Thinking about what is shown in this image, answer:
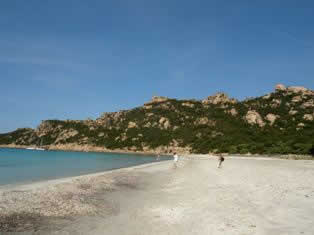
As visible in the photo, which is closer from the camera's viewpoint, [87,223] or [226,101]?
[87,223]

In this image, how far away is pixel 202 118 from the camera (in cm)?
14462

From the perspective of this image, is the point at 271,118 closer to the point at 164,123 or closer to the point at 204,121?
the point at 204,121

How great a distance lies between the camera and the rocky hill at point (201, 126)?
10900 centimetres

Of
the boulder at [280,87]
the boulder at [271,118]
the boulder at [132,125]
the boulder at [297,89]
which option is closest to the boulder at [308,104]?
the boulder at [271,118]

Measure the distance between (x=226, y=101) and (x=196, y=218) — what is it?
529 feet

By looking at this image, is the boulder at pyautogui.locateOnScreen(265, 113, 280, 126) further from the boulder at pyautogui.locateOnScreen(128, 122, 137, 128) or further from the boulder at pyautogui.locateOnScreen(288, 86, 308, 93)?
the boulder at pyautogui.locateOnScreen(128, 122, 137, 128)

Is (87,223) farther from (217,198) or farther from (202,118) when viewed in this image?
(202,118)

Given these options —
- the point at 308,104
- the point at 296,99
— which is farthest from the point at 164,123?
the point at 308,104

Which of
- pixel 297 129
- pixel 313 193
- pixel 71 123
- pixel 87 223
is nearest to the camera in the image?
pixel 87 223

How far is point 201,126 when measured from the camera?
451ft

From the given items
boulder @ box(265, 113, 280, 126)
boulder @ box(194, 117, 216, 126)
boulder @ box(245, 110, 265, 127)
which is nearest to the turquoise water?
boulder @ box(194, 117, 216, 126)

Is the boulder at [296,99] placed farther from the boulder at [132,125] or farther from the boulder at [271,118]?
the boulder at [132,125]

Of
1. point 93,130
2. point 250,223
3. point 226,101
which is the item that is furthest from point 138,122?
point 250,223

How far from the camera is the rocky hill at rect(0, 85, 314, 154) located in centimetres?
10900
